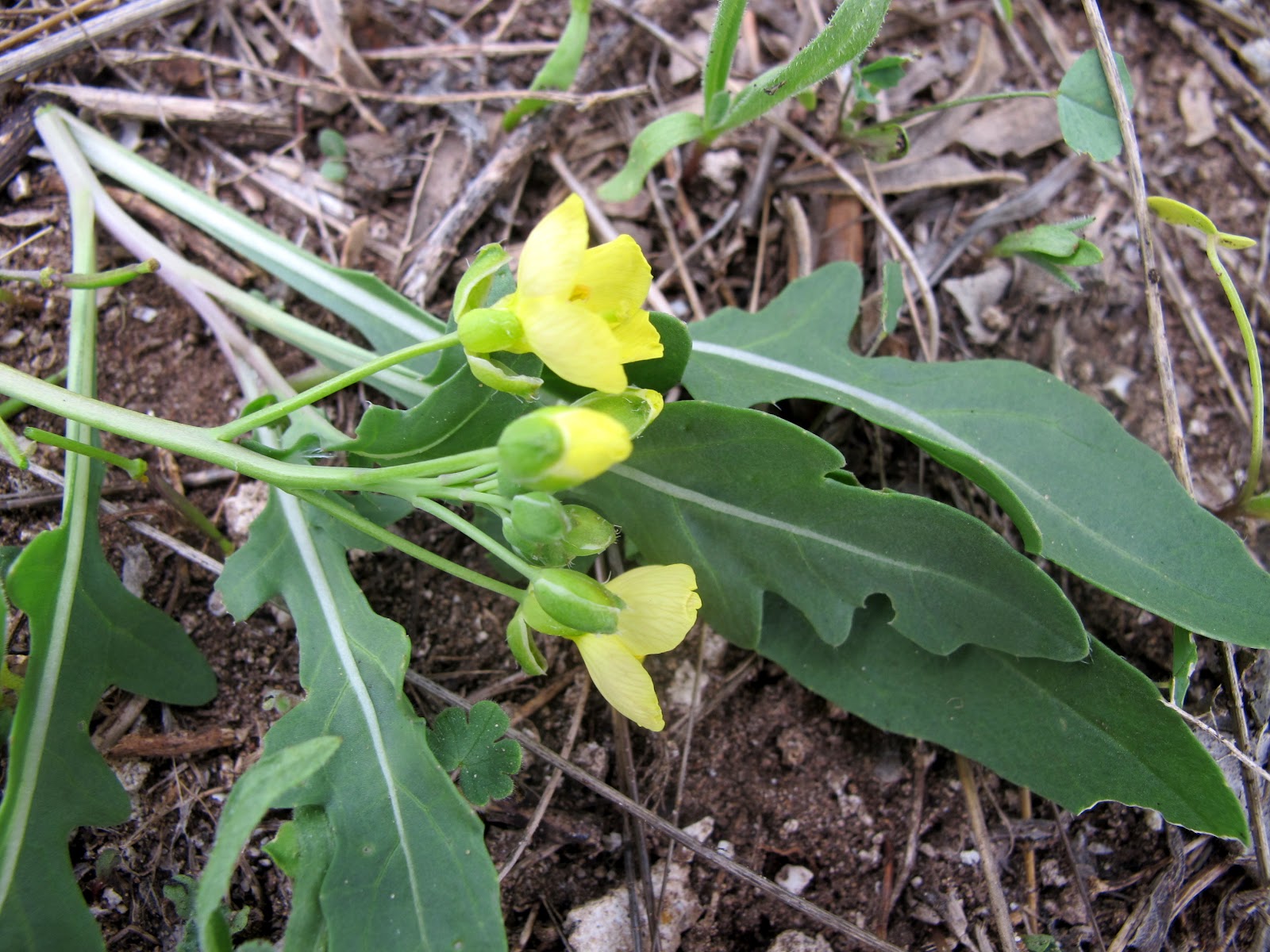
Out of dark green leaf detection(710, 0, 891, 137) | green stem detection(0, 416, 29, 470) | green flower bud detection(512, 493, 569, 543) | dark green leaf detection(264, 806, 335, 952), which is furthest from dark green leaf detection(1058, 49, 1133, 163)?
green stem detection(0, 416, 29, 470)

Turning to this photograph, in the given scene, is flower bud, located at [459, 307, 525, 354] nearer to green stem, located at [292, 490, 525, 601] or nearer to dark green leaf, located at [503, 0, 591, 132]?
green stem, located at [292, 490, 525, 601]

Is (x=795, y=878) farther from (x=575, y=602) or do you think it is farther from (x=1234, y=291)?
(x=1234, y=291)

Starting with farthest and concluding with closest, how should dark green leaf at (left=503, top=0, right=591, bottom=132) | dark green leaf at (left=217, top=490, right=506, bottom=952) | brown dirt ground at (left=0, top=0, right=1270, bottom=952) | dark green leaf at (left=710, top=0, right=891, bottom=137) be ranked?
dark green leaf at (left=503, top=0, right=591, bottom=132) < brown dirt ground at (left=0, top=0, right=1270, bottom=952) < dark green leaf at (left=710, top=0, right=891, bottom=137) < dark green leaf at (left=217, top=490, right=506, bottom=952)

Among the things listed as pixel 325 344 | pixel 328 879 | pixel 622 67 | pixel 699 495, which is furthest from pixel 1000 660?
pixel 622 67

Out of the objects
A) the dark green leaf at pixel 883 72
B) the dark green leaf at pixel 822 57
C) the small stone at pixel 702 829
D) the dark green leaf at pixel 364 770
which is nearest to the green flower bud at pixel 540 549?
the dark green leaf at pixel 364 770

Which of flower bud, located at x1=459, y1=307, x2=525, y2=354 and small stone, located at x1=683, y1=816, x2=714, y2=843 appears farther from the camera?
small stone, located at x1=683, y1=816, x2=714, y2=843

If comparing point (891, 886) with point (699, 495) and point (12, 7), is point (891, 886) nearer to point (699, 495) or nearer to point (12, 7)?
point (699, 495)
